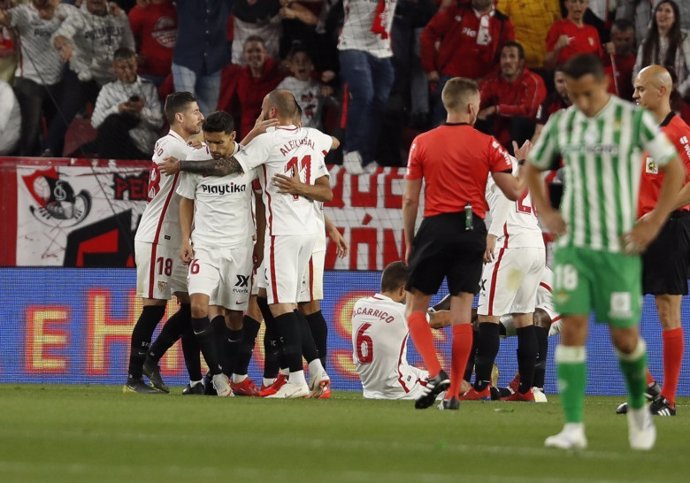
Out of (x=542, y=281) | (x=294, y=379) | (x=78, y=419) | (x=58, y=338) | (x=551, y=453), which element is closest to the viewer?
(x=551, y=453)

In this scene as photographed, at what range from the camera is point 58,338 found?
44.4 feet

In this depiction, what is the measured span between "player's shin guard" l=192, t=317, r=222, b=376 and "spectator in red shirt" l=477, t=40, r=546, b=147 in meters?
5.36

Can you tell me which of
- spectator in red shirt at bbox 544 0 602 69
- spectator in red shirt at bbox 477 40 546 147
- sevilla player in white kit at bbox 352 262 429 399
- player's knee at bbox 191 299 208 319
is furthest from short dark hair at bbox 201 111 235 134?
spectator in red shirt at bbox 544 0 602 69

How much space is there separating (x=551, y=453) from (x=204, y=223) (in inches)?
197

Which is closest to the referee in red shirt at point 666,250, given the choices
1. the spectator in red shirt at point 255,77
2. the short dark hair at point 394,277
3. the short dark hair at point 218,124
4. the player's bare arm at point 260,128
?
the short dark hair at point 394,277

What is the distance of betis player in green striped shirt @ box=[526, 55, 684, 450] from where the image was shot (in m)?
6.74

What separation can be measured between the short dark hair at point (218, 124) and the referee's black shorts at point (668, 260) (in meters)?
3.21

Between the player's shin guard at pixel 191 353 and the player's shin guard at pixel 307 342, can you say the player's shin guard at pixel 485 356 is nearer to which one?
the player's shin guard at pixel 307 342

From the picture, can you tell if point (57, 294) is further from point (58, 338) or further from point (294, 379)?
point (294, 379)

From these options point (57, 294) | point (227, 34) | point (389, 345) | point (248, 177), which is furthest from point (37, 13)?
point (389, 345)

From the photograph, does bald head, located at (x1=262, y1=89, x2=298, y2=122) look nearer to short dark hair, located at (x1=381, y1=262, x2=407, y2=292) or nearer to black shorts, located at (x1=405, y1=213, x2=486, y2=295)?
short dark hair, located at (x1=381, y1=262, x2=407, y2=292)

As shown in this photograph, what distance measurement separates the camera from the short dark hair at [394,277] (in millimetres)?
11125

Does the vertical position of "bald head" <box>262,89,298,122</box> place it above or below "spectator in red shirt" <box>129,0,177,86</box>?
below

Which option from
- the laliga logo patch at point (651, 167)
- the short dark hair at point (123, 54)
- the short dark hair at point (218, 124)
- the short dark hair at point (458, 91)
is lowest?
the laliga logo patch at point (651, 167)
